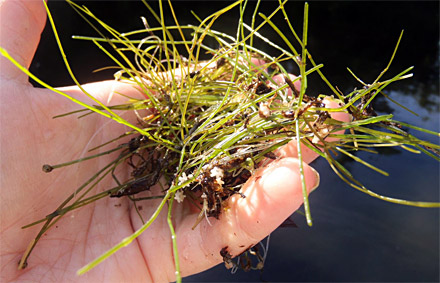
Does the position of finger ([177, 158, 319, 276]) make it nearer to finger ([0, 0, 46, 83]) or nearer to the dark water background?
the dark water background

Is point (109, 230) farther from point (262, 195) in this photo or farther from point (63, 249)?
point (262, 195)

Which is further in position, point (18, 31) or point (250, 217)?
point (18, 31)

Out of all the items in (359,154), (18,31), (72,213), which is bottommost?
(359,154)

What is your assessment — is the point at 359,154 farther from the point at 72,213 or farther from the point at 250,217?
the point at 72,213

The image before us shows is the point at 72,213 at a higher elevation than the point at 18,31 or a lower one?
lower

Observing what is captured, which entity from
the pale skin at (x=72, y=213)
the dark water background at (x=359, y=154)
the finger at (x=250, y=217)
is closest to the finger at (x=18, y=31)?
the pale skin at (x=72, y=213)

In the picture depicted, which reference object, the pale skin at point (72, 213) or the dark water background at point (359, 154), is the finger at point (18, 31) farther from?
the dark water background at point (359, 154)

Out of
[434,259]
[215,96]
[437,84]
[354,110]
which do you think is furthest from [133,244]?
[437,84]

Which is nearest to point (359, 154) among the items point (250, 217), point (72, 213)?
point (250, 217)
